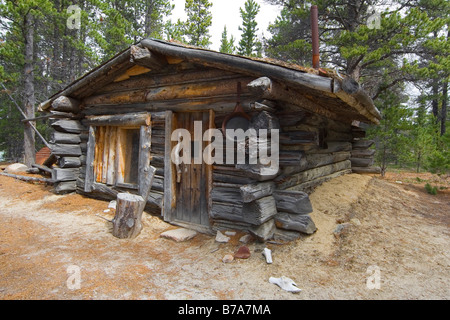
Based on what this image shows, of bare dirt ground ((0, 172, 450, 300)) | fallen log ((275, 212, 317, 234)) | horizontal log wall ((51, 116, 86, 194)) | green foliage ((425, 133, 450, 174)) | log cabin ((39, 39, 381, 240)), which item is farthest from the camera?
green foliage ((425, 133, 450, 174))

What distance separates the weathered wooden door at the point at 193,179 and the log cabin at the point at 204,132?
21 millimetres

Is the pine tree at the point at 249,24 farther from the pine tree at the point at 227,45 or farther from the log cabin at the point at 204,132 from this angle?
the log cabin at the point at 204,132

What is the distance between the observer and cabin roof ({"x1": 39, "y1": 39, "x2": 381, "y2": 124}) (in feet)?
10.3

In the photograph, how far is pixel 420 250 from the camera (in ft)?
12.6

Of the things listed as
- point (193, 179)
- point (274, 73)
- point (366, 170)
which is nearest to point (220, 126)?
point (193, 179)

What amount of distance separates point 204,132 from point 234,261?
243 centimetres

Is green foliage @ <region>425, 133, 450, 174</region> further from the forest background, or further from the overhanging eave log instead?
the overhanging eave log

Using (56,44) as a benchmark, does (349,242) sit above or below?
below

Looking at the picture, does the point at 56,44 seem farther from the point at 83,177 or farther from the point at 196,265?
the point at 196,265

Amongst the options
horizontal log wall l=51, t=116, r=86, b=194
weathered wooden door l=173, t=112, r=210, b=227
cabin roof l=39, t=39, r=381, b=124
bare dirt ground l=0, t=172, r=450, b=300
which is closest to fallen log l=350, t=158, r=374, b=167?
bare dirt ground l=0, t=172, r=450, b=300

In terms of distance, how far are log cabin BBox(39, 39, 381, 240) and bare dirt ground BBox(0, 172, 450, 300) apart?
0.52m

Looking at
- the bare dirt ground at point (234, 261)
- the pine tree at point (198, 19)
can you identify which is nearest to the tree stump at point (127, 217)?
the bare dirt ground at point (234, 261)

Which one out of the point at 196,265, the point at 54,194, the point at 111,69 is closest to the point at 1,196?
the point at 54,194
